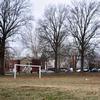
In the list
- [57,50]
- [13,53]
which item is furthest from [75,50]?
[13,53]

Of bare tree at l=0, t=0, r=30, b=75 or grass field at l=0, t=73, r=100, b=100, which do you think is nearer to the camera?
grass field at l=0, t=73, r=100, b=100

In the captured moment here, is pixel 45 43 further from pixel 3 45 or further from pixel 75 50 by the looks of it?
pixel 3 45

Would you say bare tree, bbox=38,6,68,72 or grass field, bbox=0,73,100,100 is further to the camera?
bare tree, bbox=38,6,68,72

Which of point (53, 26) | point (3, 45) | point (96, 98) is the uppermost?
point (53, 26)

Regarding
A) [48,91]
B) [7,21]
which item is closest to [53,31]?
[7,21]

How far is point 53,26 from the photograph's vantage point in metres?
82.8

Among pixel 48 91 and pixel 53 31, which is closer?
pixel 48 91

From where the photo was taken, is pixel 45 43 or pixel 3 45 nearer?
pixel 3 45

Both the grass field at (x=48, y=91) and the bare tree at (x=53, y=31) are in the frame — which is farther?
the bare tree at (x=53, y=31)

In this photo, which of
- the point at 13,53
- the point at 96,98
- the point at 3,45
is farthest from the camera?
the point at 13,53

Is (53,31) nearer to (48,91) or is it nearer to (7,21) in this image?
(7,21)

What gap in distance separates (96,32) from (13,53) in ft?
63.4

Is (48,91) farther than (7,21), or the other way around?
(7,21)

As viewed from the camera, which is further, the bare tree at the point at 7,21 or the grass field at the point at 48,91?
the bare tree at the point at 7,21
